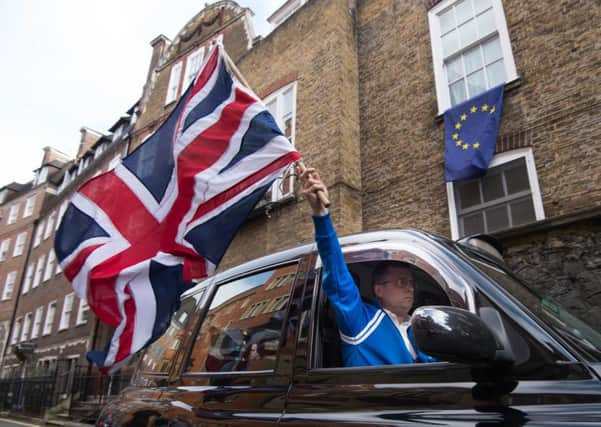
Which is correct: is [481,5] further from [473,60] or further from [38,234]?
[38,234]

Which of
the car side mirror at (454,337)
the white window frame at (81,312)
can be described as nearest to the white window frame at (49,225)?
the white window frame at (81,312)

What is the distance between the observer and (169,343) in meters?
2.93

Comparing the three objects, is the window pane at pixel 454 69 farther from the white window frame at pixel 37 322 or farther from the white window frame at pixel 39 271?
the white window frame at pixel 39 271

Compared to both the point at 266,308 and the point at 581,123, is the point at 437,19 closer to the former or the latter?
the point at 581,123

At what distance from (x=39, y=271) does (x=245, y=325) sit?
106 ft

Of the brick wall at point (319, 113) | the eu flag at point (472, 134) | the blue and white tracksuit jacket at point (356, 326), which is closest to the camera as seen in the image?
the blue and white tracksuit jacket at point (356, 326)

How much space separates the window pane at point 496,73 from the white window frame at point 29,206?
121 ft

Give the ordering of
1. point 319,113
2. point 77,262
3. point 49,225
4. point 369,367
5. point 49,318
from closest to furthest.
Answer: point 369,367
point 77,262
point 319,113
point 49,318
point 49,225

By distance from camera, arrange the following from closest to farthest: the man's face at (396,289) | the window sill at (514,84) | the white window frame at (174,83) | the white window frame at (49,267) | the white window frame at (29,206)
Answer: the man's face at (396,289), the window sill at (514,84), the white window frame at (174,83), the white window frame at (49,267), the white window frame at (29,206)

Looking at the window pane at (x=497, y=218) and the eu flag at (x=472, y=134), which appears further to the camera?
the eu flag at (x=472, y=134)

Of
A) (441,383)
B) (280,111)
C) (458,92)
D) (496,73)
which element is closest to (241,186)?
(441,383)

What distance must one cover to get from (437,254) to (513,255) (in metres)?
5.55

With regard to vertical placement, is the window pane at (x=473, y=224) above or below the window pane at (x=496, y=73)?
below

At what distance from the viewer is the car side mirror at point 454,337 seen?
1.24m
